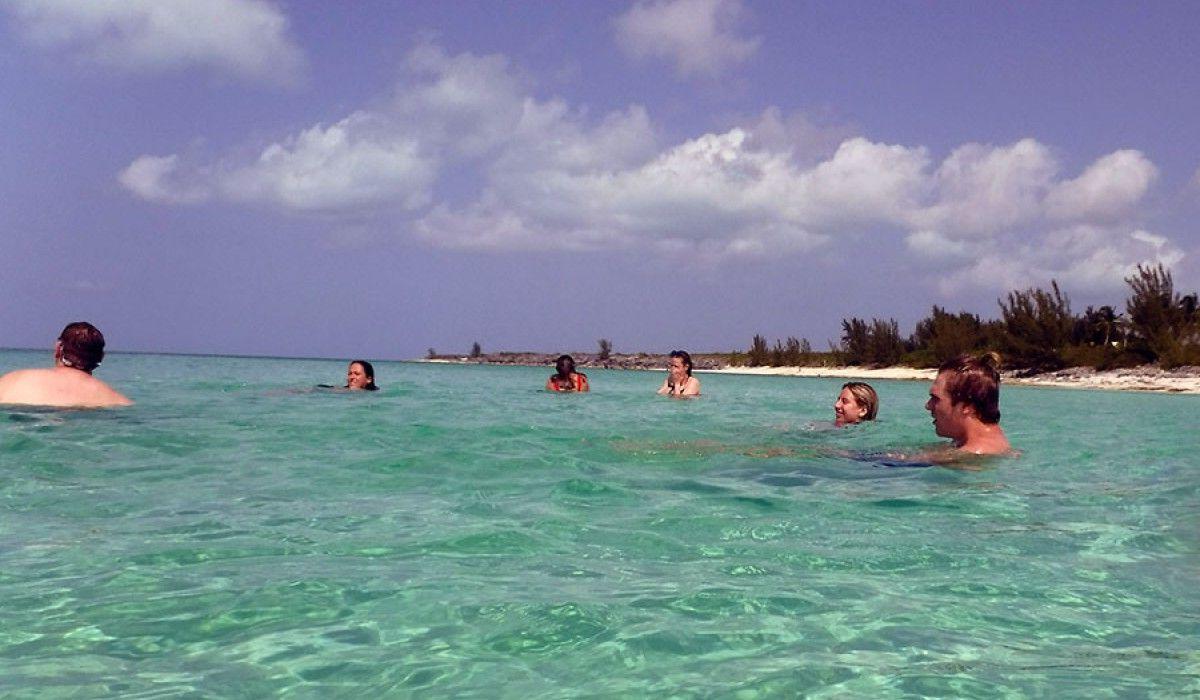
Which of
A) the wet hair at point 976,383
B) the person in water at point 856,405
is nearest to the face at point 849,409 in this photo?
the person in water at point 856,405

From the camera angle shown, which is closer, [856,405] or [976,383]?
[976,383]

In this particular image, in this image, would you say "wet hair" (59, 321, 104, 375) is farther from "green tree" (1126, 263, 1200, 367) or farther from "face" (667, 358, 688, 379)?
"green tree" (1126, 263, 1200, 367)

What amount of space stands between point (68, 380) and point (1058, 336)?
134ft

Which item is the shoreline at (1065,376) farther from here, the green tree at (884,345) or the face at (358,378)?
the face at (358,378)

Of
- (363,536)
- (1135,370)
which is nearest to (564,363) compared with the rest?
(363,536)

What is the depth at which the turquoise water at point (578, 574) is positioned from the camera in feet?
8.79

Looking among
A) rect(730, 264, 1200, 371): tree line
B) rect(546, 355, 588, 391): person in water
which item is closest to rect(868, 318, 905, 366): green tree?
rect(730, 264, 1200, 371): tree line

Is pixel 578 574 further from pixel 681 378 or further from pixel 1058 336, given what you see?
pixel 1058 336

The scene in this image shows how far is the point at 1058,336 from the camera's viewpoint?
4112 centimetres

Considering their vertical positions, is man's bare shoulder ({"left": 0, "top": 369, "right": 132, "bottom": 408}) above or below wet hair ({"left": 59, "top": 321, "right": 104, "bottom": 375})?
below

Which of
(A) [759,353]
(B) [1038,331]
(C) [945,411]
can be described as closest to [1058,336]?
(B) [1038,331]

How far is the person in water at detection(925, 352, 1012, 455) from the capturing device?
24.5 ft

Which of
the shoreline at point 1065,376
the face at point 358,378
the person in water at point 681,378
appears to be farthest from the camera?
the shoreline at point 1065,376

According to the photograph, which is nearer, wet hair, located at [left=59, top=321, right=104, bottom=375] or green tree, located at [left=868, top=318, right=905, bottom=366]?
wet hair, located at [left=59, top=321, right=104, bottom=375]
